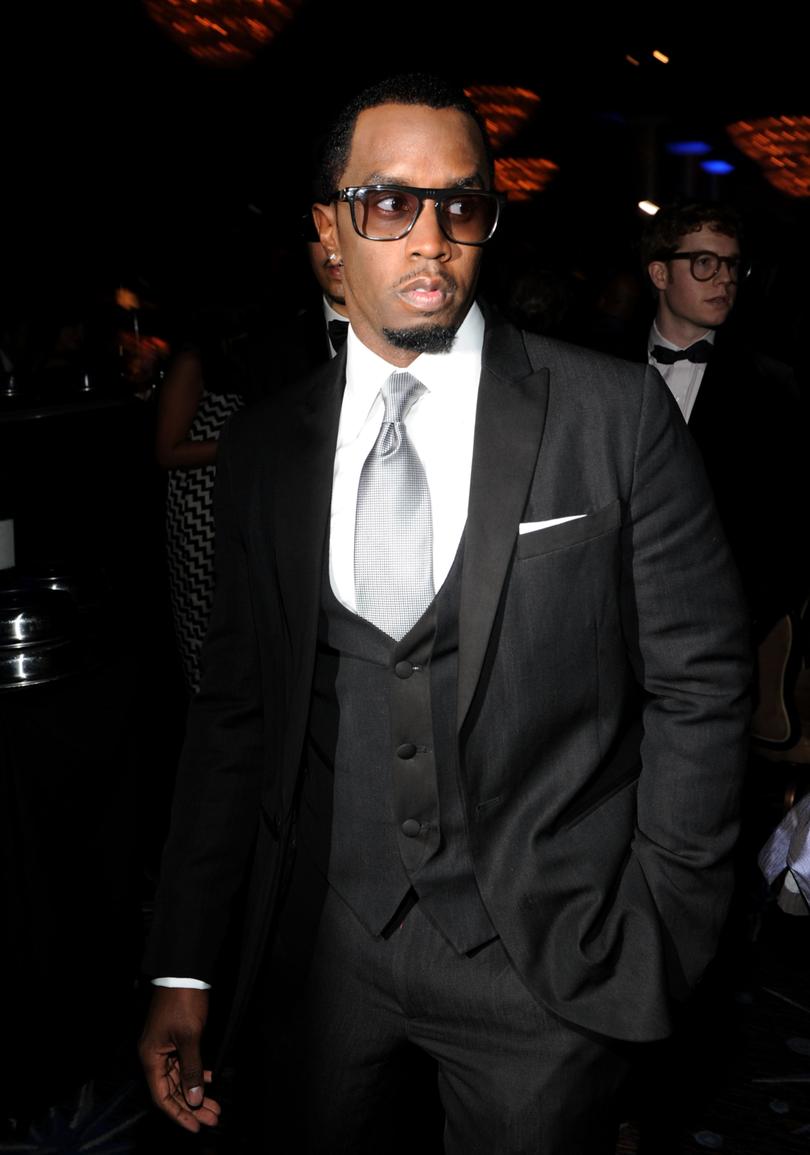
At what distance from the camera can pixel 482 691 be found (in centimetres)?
131

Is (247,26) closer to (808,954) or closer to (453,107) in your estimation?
(453,107)

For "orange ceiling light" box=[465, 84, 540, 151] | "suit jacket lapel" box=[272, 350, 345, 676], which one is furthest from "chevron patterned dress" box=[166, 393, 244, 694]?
"orange ceiling light" box=[465, 84, 540, 151]

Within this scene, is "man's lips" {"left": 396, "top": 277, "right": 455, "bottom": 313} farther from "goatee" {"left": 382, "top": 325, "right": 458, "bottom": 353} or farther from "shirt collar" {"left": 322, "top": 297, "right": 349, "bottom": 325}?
"shirt collar" {"left": 322, "top": 297, "right": 349, "bottom": 325}

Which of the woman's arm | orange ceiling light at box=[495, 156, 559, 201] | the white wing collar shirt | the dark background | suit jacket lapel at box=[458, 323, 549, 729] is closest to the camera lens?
suit jacket lapel at box=[458, 323, 549, 729]

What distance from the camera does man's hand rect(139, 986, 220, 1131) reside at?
149 cm

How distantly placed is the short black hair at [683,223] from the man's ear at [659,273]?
0.02 metres

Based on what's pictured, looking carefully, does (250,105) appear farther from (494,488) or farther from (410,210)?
(494,488)

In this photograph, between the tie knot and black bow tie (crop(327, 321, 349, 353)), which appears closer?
the tie knot

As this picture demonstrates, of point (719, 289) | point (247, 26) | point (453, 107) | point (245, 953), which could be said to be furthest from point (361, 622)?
point (247, 26)

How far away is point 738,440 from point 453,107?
85.5 inches

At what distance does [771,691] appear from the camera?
10.8 ft

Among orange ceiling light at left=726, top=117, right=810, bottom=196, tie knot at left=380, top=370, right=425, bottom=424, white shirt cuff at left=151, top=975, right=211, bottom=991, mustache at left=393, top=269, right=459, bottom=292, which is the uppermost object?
orange ceiling light at left=726, top=117, right=810, bottom=196

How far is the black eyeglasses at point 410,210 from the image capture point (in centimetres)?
133

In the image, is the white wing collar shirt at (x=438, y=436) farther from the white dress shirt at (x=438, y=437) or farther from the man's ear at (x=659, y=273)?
the man's ear at (x=659, y=273)
